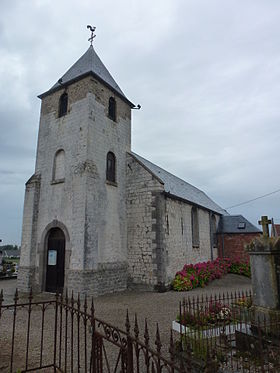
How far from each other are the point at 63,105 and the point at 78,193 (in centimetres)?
544

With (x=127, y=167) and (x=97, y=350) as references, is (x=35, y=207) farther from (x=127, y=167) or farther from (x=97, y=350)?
(x=97, y=350)

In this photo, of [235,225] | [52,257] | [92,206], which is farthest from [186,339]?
[235,225]

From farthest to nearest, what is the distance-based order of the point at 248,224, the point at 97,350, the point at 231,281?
the point at 248,224
the point at 231,281
the point at 97,350

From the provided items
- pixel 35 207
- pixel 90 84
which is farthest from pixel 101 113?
pixel 35 207

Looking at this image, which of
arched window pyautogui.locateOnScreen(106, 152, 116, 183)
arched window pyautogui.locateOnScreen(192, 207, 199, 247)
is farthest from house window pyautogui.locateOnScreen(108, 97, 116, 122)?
arched window pyautogui.locateOnScreen(192, 207, 199, 247)

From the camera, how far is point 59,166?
42.5 ft

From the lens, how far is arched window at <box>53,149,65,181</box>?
41.8 ft

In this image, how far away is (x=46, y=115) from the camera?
47.1ft

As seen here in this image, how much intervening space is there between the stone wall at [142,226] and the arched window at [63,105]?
467cm

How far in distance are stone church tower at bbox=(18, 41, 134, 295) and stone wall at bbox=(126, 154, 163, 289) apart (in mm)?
389

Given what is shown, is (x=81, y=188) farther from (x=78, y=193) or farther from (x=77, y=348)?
(x=77, y=348)

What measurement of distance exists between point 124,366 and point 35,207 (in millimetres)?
11337

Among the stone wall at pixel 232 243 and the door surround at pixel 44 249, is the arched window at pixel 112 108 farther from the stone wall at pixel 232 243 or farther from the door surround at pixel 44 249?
the stone wall at pixel 232 243

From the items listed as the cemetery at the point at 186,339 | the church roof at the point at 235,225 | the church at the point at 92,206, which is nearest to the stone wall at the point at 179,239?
the church at the point at 92,206
